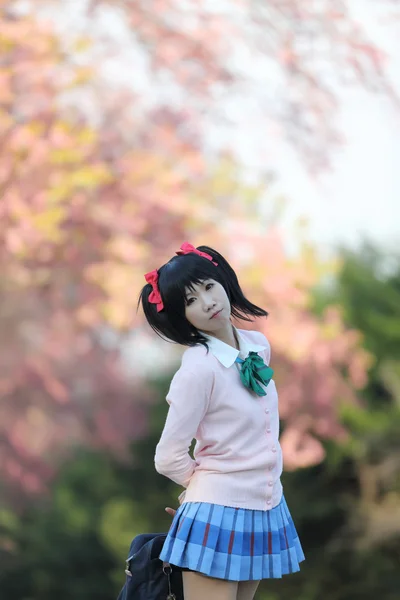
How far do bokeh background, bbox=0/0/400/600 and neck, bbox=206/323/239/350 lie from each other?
5.20ft

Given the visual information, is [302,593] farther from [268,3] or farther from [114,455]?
[268,3]

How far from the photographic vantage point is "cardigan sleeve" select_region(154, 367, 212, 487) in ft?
4.82

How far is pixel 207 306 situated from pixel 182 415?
0.20 meters

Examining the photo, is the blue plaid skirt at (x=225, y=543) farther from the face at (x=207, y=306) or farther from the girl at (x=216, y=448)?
the face at (x=207, y=306)

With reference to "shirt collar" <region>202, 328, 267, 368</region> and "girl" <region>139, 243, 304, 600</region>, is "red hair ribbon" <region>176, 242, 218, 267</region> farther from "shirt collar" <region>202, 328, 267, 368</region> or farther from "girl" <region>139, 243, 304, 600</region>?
"shirt collar" <region>202, 328, 267, 368</region>

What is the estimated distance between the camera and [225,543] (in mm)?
→ 1473

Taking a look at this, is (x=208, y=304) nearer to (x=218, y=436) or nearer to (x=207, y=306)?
(x=207, y=306)

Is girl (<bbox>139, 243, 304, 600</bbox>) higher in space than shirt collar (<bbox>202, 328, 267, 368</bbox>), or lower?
lower

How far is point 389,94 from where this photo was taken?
383 cm

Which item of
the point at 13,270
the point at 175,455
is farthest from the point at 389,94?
the point at 175,455

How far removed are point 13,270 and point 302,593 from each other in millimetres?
1925

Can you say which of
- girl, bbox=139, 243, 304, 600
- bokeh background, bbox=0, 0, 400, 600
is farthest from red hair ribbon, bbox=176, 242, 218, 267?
bokeh background, bbox=0, 0, 400, 600

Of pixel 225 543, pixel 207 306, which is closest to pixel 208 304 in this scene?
pixel 207 306

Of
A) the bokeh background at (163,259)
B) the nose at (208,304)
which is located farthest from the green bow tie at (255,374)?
the bokeh background at (163,259)
